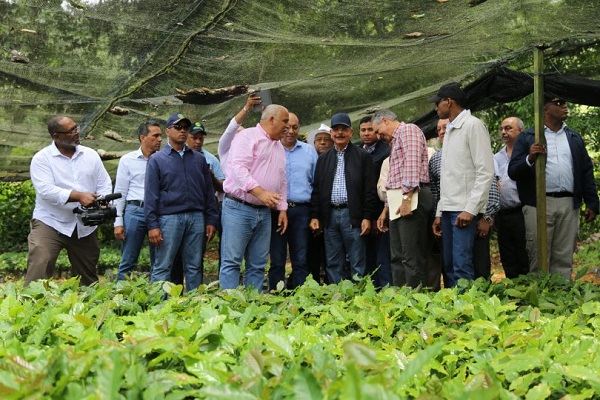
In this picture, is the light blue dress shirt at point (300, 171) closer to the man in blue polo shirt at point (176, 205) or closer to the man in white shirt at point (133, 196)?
the man in blue polo shirt at point (176, 205)

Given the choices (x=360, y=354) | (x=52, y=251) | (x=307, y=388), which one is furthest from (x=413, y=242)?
(x=307, y=388)

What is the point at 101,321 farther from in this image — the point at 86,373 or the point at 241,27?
the point at 241,27

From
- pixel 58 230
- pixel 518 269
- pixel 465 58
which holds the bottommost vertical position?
pixel 518 269

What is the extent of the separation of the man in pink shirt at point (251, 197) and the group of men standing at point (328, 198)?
0.03 feet

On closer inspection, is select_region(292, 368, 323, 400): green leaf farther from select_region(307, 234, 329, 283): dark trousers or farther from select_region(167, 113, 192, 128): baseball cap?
select_region(307, 234, 329, 283): dark trousers

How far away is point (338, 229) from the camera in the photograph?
8.23m

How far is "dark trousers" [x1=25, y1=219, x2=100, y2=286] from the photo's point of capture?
7.21 m

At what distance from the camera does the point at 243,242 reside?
7289 millimetres

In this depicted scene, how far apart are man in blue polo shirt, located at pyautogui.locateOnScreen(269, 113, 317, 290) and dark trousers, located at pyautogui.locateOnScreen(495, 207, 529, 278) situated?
213 cm

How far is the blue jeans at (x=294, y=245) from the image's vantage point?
8297mm

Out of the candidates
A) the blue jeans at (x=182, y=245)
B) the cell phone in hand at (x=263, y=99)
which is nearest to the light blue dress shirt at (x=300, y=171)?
the cell phone in hand at (x=263, y=99)

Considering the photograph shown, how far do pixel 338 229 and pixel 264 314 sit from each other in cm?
447

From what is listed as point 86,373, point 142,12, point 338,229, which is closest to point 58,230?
point 142,12

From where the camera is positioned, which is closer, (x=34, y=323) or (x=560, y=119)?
(x=34, y=323)
